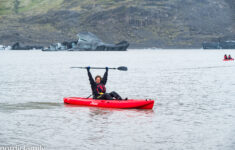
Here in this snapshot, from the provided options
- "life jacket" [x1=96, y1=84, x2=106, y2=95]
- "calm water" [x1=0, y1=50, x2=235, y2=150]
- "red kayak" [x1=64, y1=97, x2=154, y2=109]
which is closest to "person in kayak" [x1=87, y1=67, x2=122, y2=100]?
"life jacket" [x1=96, y1=84, x2=106, y2=95]

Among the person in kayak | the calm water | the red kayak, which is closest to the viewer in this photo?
the calm water

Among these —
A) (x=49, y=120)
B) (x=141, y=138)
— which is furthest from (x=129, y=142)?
(x=49, y=120)

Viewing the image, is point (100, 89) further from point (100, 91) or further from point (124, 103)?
point (124, 103)

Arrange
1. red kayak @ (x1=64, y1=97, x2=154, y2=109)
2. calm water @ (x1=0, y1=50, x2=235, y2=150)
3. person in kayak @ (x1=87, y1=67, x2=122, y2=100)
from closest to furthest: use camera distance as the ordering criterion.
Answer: calm water @ (x1=0, y1=50, x2=235, y2=150), red kayak @ (x1=64, y1=97, x2=154, y2=109), person in kayak @ (x1=87, y1=67, x2=122, y2=100)

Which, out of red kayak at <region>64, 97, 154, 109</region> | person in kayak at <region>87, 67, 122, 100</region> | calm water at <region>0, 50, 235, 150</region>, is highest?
person in kayak at <region>87, 67, 122, 100</region>

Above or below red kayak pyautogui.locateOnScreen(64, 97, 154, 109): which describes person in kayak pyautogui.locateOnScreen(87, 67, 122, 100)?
above

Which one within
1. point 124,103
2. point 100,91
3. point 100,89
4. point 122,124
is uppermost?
point 100,89

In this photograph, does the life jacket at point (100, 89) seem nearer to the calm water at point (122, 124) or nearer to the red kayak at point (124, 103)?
the red kayak at point (124, 103)

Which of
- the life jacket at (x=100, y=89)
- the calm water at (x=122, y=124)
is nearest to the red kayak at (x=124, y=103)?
the calm water at (x=122, y=124)

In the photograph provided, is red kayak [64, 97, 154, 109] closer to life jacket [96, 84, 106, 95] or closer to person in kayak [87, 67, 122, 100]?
person in kayak [87, 67, 122, 100]

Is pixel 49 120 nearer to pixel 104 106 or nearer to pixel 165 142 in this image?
pixel 104 106

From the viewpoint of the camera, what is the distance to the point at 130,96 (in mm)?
35438

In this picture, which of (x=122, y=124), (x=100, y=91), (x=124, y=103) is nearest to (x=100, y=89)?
(x=100, y=91)

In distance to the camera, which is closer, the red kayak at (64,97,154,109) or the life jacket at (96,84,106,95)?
the red kayak at (64,97,154,109)
